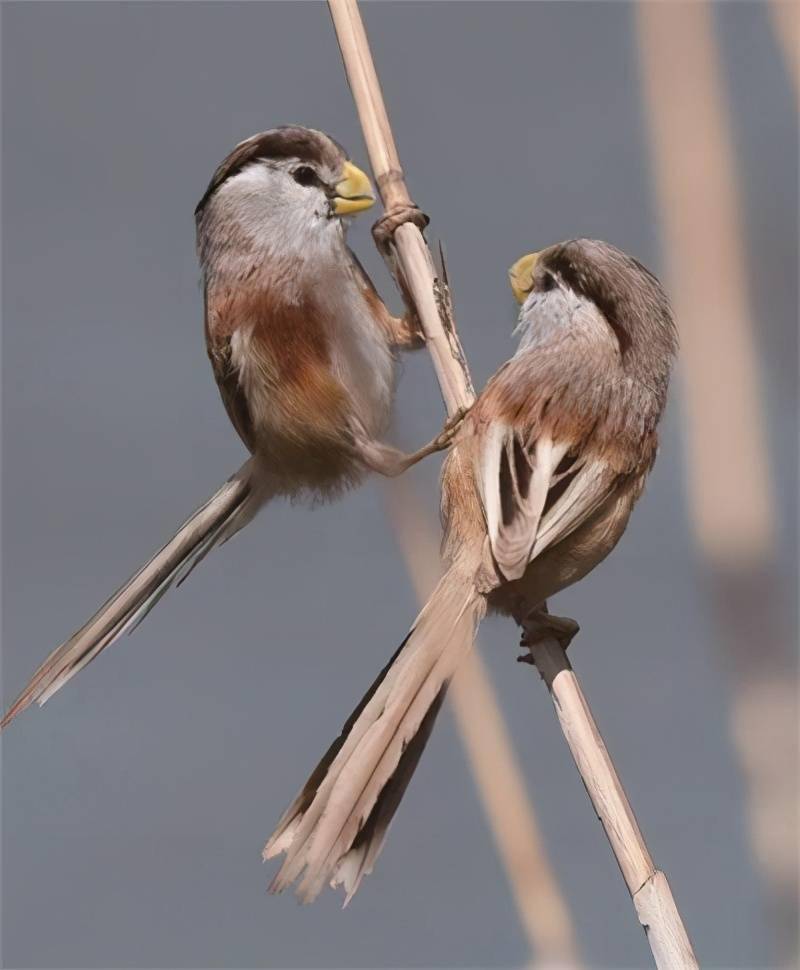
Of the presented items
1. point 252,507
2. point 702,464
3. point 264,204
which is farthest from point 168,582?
point 702,464

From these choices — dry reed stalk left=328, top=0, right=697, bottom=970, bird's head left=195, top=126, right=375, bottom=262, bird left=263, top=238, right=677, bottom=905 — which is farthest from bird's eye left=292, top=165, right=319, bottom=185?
bird left=263, top=238, right=677, bottom=905

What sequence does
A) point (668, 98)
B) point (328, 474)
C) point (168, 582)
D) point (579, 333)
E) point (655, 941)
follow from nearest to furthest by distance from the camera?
1. point (655, 941)
2. point (668, 98)
3. point (579, 333)
4. point (168, 582)
5. point (328, 474)

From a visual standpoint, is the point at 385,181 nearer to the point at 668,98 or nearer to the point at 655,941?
the point at 668,98

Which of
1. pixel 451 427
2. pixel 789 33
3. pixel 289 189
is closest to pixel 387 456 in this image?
pixel 451 427

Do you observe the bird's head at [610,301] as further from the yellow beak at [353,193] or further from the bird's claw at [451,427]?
the yellow beak at [353,193]

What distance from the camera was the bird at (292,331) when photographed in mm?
2111

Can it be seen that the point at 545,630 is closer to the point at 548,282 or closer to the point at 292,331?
the point at 548,282

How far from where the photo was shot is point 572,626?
1584 millimetres

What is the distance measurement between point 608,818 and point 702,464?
37 centimetres

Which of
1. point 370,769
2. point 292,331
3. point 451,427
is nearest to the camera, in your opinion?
point 370,769

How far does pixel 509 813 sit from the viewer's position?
1.68 meters

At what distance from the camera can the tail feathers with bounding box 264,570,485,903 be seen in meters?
1.25

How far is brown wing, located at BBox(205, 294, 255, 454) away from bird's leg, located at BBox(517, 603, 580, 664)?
2.42ft

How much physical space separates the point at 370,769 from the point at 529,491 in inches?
14.7
